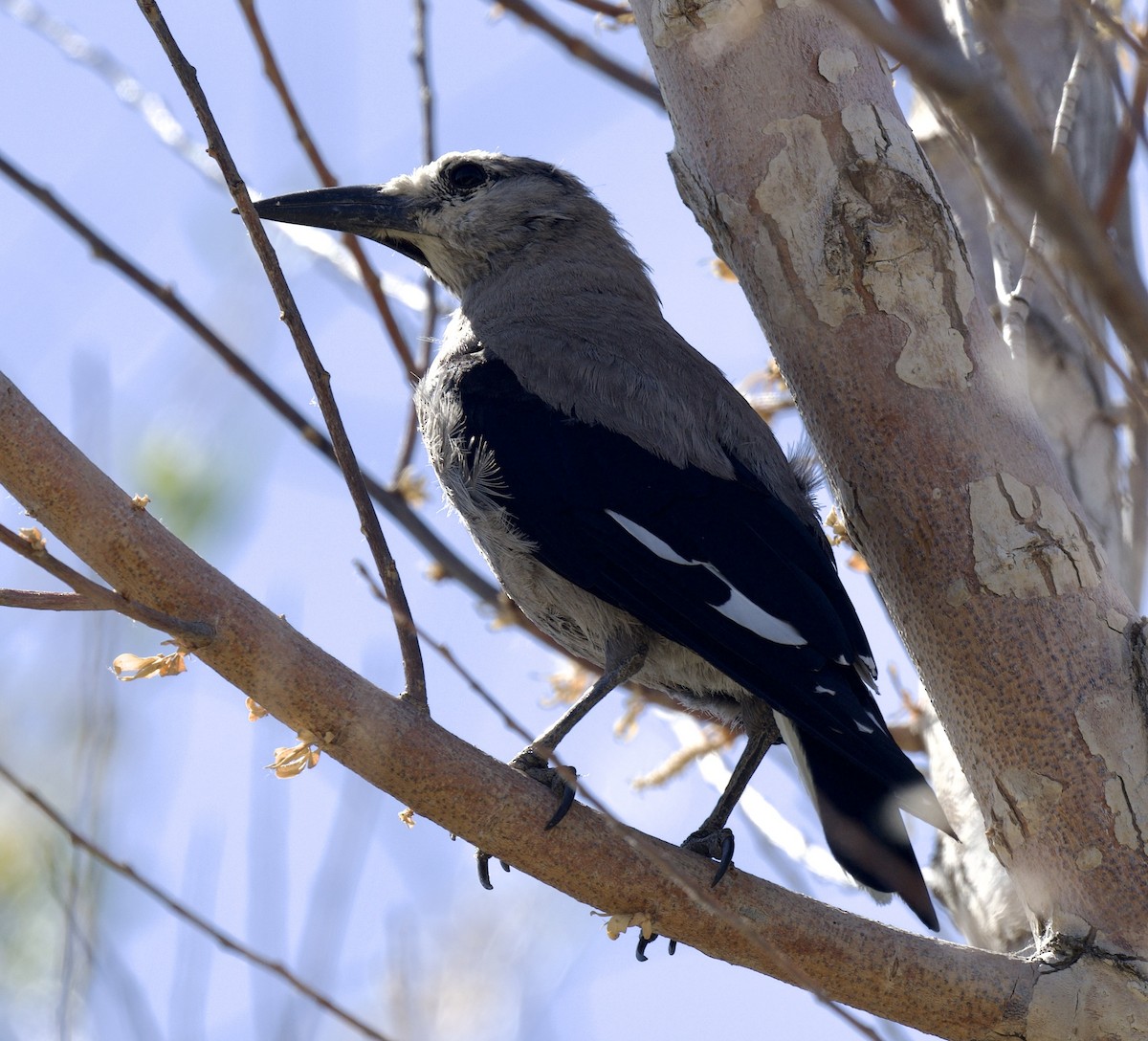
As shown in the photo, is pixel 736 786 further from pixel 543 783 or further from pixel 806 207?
pixel 806 207

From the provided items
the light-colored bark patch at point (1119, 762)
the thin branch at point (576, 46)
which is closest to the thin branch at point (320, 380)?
the light-colored bark patch at point (1119, 762)

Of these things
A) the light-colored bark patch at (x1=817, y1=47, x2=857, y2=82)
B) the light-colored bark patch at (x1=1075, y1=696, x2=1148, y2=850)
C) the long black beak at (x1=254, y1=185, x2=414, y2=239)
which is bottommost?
the light-colored bark patch at (x1=1075, y1=696, x2=1148, y2=850)

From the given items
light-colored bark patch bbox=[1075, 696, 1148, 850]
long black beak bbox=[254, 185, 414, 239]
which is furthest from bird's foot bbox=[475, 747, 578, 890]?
long black beak bbox=[254, 185, 414, 239]

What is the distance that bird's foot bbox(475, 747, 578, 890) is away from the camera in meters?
2.14

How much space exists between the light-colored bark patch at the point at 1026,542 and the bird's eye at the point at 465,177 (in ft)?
7.31

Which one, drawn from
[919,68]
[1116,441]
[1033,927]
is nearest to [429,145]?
[1116,441]

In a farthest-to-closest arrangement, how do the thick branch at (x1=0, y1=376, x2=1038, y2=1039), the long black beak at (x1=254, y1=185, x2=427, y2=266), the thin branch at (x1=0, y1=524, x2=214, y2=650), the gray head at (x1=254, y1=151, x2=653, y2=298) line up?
the gray head at (x1=254, y1=151, x2=653, y2=298) < the long black beak at (x1=254, y1=185, x2=427, y2=266) < the thick branch at (x1=0, y1=376, x2=1038, y2=1039) < the thin branch at (x1=0, y1=524, x2=214, y2=650)

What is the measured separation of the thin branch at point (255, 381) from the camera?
3.12m

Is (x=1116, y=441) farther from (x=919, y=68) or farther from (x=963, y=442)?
(x=919, y=68)

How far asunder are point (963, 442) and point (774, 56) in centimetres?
84

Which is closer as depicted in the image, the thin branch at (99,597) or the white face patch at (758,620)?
the thin branch at (99,597)

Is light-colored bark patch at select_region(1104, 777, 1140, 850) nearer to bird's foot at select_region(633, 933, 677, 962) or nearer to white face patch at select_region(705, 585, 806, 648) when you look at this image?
white face patch at select_region(705, 585, 806, 648)

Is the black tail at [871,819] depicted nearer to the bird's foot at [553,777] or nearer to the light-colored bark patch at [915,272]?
the bird's foot at [553,777]

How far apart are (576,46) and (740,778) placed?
78.7 inches
